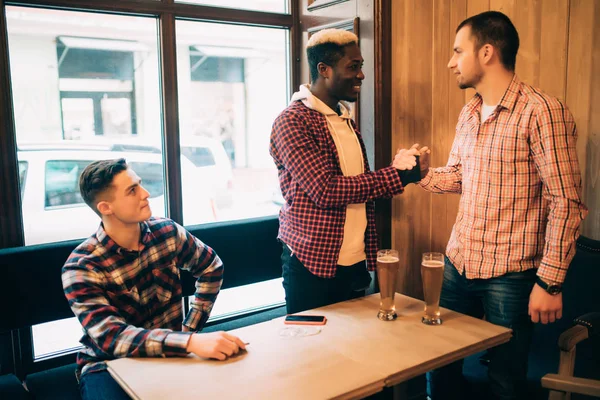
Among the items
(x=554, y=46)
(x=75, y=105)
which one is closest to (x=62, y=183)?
(x=75, y=105)

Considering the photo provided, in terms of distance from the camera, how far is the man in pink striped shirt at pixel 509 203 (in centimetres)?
163

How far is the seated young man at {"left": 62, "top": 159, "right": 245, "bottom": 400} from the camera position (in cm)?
151

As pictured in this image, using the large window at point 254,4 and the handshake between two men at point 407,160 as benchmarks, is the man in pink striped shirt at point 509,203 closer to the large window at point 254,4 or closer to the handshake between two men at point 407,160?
the handshake between two men at point 407,160

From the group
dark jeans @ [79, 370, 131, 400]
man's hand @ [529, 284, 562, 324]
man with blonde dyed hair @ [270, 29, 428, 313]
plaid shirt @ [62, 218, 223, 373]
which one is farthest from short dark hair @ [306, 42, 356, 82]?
dark jeans @ [79, 370, 131, 400]

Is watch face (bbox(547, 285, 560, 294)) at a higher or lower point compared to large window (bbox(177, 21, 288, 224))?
lower

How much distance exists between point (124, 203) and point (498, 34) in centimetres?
135

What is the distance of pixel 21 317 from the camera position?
7.06ft

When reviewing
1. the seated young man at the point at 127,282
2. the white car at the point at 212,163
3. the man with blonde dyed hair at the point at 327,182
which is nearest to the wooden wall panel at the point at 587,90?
the man with blonde dyed hair at the point at 327,182

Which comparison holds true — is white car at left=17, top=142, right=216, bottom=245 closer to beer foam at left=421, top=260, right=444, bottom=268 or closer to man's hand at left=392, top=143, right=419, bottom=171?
man's hand at left=392, top=143, right=419, bottom=171

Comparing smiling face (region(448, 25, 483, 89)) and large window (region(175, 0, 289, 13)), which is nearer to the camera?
smiling face (region(448, 25, 483, 89))

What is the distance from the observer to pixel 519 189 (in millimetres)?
1737

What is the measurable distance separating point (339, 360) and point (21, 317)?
1.41 metres

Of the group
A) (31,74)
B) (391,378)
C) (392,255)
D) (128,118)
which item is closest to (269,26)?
(128,118)

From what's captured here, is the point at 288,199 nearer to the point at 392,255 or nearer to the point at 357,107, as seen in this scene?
the point at 392,255
